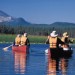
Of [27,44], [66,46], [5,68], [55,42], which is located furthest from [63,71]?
[27,44]

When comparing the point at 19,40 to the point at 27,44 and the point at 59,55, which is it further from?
the point at 59,55

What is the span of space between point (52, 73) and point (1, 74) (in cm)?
243

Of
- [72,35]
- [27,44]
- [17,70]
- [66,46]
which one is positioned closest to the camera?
[17,70]

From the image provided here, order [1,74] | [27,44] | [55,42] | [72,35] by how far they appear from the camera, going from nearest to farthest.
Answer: [1,74], [55,42], [27,44], [72,35]

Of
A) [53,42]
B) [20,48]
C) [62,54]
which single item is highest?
[53,42]

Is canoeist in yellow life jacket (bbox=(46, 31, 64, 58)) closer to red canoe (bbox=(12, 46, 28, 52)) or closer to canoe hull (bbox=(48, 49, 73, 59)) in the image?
canoe hull (bbox=(48, 49, 73, 59))

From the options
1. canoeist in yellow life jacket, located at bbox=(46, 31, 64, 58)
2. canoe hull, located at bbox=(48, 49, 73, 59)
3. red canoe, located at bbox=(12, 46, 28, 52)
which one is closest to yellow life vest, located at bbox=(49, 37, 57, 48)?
canoeist in yellow life jacket, located at bbox=(46, 31, 64, 58)

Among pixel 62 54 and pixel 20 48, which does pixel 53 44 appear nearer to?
pixel 62 54

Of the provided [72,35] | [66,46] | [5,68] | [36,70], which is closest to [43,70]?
[36,70]

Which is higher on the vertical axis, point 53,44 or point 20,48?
point 53,44

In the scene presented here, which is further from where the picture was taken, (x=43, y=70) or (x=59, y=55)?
(x=59, y=55)

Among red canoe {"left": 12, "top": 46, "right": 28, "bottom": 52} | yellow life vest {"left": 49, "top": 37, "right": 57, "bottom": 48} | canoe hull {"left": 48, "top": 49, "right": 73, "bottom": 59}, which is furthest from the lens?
red canoe {"left": 12, "top": 46, "right": 28, "bottom": 52}

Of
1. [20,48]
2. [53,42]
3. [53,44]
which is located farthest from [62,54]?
[20,48]

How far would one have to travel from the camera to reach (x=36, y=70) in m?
26.4
